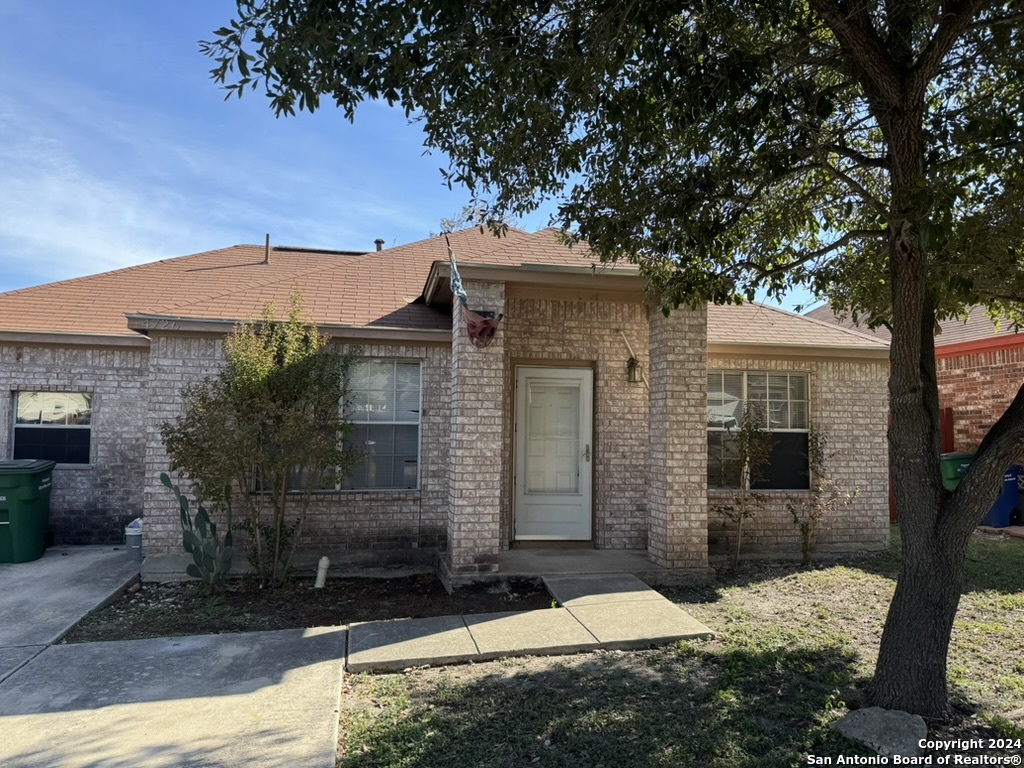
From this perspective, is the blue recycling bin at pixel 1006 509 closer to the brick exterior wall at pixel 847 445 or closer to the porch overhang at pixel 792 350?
the brick exterior wall at pixel 847 445

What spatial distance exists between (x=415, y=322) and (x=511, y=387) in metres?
1.47

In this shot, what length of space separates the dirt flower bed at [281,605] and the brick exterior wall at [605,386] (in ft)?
5.03

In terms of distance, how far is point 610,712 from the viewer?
4047mm

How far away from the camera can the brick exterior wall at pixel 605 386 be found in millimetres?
8281

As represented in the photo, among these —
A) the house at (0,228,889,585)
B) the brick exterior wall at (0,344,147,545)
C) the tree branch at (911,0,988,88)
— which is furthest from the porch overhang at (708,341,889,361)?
the brick exterior wall at (0,344,147,545)

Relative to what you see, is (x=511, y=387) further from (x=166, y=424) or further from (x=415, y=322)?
(x=166, y=424)

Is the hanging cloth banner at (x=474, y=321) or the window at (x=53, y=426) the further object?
the window at (x=53, y=426)

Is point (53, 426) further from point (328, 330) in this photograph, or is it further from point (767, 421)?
point (767, 421)

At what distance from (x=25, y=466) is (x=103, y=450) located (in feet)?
3.58

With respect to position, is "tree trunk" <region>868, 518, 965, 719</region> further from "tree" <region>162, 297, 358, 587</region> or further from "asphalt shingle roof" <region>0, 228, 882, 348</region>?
"tree" <region>162, 297, 358, 587</region>

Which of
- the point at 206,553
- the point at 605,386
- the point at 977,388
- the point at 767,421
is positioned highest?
the point at 977,388

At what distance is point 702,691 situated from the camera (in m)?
4.37

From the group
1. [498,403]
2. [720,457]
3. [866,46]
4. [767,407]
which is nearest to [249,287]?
[498,403]

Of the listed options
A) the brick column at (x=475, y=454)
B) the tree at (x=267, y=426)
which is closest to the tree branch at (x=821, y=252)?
the brick column at (x=475, y=454)
